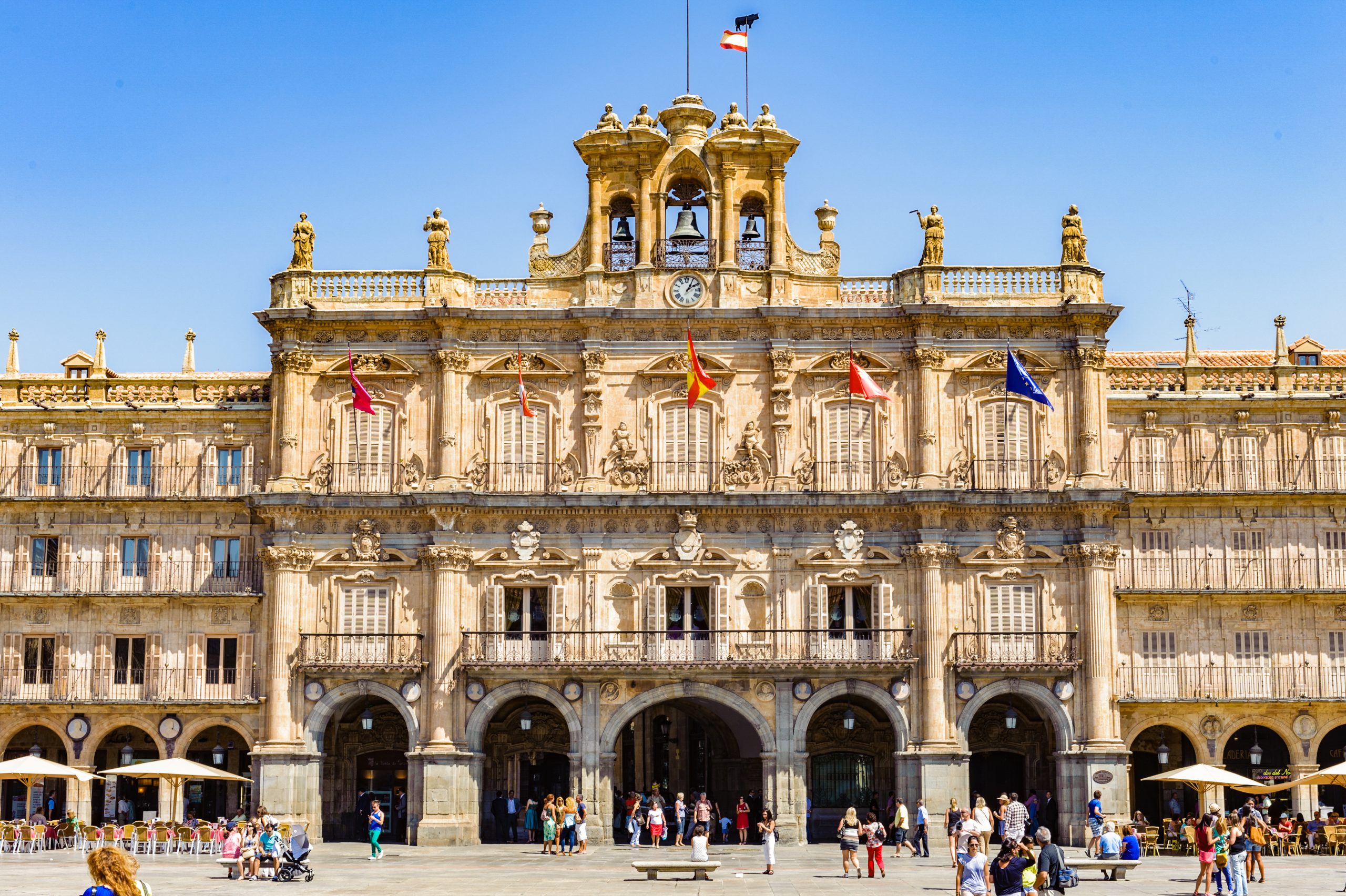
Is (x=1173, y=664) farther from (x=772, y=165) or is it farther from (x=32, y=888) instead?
(x=32, y=888)

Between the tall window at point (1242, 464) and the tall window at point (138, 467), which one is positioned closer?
the tall window at point (1242, 464)

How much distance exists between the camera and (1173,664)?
184 ft

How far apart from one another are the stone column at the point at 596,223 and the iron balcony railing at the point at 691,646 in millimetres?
11766

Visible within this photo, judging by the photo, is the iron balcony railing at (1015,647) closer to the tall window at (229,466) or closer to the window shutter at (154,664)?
the tall window at (229,466)

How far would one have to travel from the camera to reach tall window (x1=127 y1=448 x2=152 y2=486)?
5725 cm

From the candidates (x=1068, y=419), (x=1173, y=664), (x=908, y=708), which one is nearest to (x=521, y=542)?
(x=908, y=708)

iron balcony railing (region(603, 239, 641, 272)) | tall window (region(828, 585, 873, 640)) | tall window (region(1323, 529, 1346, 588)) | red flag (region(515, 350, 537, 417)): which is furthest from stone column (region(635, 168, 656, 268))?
tall window (region(1323, 529, 1346, 588))

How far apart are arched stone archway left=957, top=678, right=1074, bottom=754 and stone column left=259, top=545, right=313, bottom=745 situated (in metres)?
20.2

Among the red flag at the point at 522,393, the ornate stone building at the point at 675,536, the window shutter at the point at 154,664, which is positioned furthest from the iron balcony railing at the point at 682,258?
the window shutter at the point at 154,664

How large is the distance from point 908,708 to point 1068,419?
1043 centimetres

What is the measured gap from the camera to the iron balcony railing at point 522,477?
54562 mm

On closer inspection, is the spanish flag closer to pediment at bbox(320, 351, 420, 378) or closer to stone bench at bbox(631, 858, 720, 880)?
pediment at bbox(320, 351, 420, 378)

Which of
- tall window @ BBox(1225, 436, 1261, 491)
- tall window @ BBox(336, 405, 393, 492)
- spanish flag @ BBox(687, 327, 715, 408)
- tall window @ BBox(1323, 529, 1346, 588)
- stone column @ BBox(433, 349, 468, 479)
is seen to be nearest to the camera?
spanish flag @ BBox(687, 327, 715, 408)

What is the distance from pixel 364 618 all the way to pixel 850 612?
1502 centimetres
